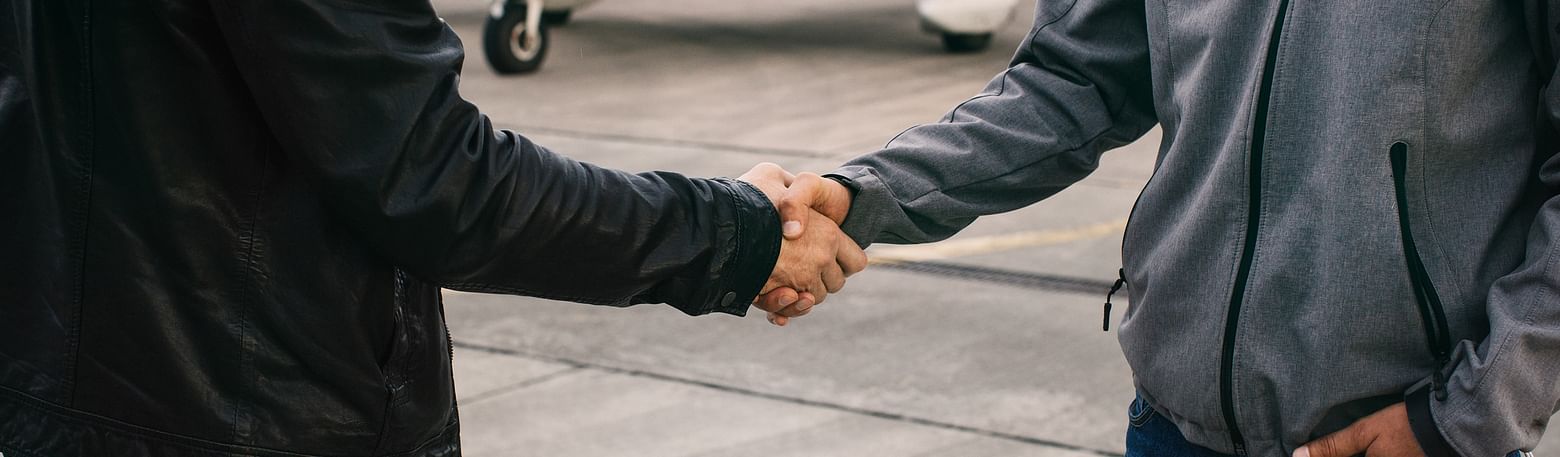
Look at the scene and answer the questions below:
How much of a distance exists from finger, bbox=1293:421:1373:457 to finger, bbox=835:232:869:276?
2.84ft

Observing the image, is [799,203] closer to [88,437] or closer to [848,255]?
[848,255]

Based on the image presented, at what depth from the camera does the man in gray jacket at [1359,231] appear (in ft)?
6.15

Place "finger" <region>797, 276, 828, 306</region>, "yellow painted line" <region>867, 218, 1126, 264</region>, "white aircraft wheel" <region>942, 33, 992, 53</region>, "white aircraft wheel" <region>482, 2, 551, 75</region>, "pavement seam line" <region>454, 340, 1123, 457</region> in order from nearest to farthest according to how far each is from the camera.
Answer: "finger" <region>797, 276, 828, 306</region>
"pavement seam line" <region>454, 340, 1123, 457</region>
"yellow painted line" <region>867, 218, 1126, 264</region>
"white aircraft wheel" <region>482, 2, 551, 75</region>
"white aircraft wheel" <region>942, 33, 992, 53</region>

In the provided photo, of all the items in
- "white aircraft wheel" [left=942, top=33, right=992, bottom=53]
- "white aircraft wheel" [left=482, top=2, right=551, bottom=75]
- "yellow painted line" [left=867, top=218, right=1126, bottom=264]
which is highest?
"yellow painted line" [left=867, top=218, right=1126, bottom=264]

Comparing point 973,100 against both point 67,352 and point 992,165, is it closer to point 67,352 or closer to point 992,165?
point 992,165

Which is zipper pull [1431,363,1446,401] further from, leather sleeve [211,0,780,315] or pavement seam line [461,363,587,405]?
pavement seam line [461,363,587,405]

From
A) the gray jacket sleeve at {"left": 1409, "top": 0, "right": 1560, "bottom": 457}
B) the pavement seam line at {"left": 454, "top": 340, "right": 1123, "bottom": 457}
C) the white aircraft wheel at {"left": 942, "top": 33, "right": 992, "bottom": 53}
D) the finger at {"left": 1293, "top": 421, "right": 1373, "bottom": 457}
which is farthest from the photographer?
the white aircraft wheel at {"left": 942, "top": 33, "right": 992, "bottom": 53}

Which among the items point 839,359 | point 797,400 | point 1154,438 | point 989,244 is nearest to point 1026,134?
point 1154,438

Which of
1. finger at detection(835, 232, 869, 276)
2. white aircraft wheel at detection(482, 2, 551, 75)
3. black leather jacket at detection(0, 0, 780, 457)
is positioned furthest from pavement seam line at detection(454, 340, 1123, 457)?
white aircraft wheel at detection(482, 2, 551, 75)

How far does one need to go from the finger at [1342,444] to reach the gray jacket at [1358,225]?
0.02 meters

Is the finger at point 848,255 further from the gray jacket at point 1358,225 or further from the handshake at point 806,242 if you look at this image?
the gray jacket at point 1358,225

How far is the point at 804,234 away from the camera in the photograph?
2566mm

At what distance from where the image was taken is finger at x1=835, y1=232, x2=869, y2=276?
265cm

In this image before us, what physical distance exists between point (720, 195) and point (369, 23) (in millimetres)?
663
